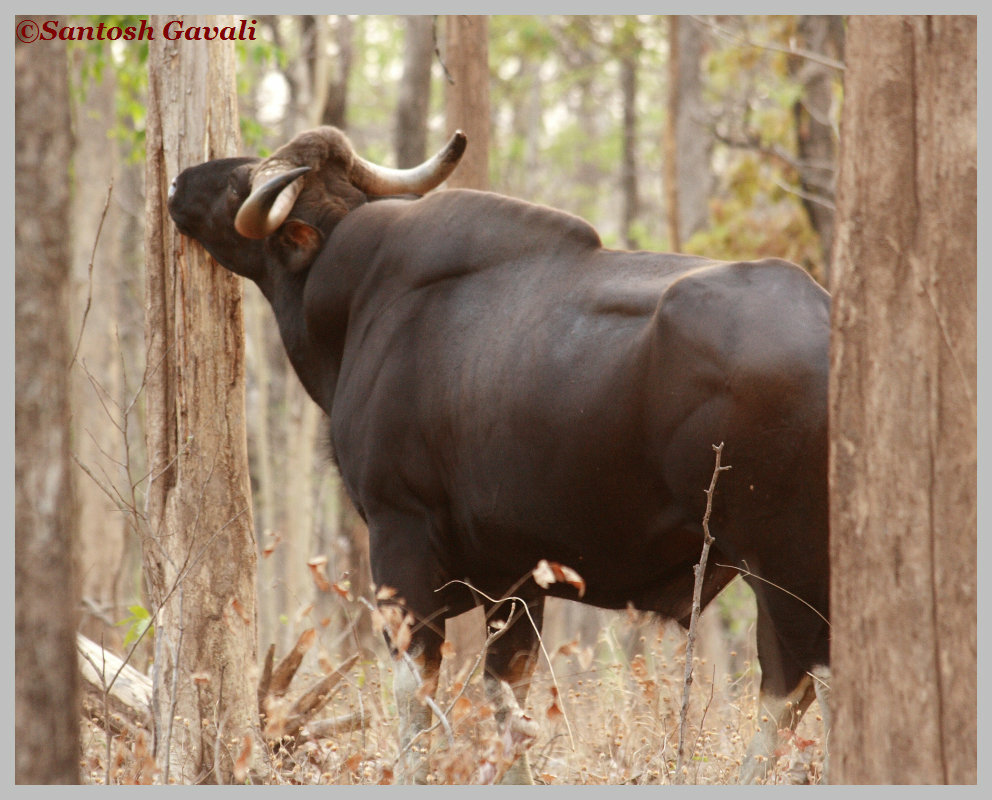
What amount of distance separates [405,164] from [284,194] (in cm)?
695

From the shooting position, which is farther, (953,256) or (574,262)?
(574,262)

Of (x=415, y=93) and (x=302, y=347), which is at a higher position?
A: (x=415, y=93)

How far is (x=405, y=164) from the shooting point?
40.8ft

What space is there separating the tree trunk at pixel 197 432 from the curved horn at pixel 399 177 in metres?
0.74

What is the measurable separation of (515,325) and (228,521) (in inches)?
60.0

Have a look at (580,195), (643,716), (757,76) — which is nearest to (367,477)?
(643,716)

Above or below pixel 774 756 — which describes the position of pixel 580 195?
above

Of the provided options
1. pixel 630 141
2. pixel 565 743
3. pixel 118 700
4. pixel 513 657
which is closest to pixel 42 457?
pixel 118 700

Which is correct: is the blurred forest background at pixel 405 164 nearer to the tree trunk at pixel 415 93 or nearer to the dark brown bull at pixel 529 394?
the tree trunk at pixel 415 93

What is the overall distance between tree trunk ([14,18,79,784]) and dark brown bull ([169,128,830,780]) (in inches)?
70.3

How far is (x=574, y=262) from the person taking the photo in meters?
5.07

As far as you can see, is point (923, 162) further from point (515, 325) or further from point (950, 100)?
point (515, 325)

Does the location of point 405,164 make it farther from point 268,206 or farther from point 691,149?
point 268,206

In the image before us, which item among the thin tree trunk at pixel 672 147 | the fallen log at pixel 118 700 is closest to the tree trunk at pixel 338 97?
the thin tree trunk at pixel 672 147
